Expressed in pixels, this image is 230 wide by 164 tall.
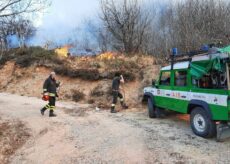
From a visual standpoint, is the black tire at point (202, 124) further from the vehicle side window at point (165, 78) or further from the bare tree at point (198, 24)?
the bare tree at point (198, 24)

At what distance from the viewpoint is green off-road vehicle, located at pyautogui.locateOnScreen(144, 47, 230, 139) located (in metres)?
8.65

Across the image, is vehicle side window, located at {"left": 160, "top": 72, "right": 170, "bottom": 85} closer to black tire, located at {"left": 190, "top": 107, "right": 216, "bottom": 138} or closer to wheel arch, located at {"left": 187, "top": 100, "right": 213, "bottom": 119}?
wheel arch, located at {"left": 187, "top": 100, "right": 213, "bottom": 119}

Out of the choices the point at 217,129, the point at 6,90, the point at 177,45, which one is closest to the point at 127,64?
the point at 177,45

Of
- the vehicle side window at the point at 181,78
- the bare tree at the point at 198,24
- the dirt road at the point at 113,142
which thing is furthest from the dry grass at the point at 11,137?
the bare tree at the point at 198,24

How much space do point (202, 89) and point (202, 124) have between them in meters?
1.05

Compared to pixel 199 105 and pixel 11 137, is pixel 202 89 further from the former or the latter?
pixel 11 137

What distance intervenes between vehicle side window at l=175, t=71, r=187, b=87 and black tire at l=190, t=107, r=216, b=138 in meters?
1.11

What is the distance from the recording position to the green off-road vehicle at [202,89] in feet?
28.4

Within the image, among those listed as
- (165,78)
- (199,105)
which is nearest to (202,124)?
(199,105)

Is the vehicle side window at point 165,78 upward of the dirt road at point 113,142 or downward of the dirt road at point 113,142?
upward

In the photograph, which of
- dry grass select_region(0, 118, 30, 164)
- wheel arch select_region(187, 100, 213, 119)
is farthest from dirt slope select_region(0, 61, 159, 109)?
wheel arch select_region(187, 100, 213, 119)

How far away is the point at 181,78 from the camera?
1070 centimetres

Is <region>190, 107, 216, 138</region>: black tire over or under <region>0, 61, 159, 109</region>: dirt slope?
under

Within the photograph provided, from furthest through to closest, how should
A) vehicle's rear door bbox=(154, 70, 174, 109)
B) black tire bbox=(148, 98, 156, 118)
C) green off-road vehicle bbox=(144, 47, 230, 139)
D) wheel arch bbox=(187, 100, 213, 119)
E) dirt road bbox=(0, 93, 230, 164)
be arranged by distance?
black tire bbox=(148, 98, 156, 118), vehicle's rear door bbox=(154, 70, 174, 109), wheel arch bbox=(187, 100, 213, 119), green off-road vehicle bbox=(144, 47, 230, 139), dirt road bbox=(0, 93, 230, 164)
